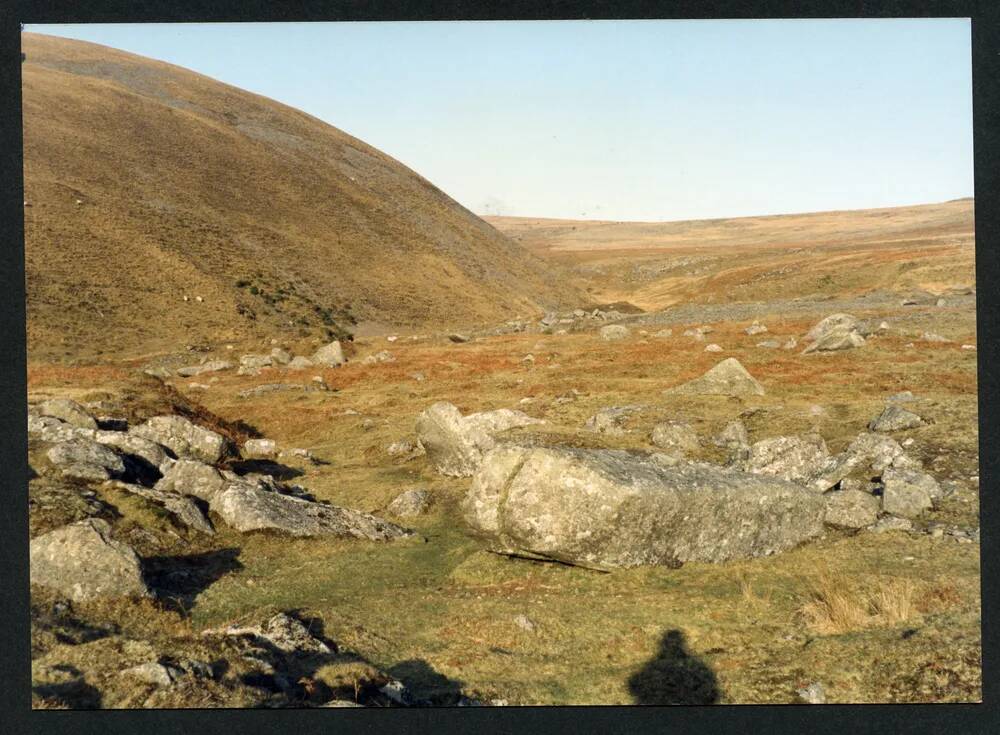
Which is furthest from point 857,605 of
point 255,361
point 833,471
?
point 255,361

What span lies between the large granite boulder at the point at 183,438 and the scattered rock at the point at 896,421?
20.5 metres

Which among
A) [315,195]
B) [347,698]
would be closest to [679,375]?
[347,698]

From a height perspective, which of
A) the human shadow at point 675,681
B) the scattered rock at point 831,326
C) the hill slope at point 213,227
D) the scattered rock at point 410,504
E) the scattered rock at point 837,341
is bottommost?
the human shadow at point 675,681

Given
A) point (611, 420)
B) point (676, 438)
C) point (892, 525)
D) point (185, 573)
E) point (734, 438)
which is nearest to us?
point (185, 573)

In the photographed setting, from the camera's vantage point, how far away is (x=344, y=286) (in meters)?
80.5

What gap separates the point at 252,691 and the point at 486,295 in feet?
286

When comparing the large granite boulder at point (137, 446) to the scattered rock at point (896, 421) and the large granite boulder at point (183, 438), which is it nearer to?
the large granite boulder at point (183, 438)

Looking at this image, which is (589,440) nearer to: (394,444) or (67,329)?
(394,444)

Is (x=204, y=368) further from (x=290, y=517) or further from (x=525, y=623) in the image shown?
(x=525, y=623)

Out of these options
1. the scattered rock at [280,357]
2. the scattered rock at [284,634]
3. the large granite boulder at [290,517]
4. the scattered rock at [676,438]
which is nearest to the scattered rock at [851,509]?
the scattered rock at [676,438]

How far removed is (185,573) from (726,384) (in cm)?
2299

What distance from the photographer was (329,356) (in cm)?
5212

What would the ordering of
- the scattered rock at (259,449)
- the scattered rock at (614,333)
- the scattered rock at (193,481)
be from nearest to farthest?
the scattered rock at (193,481) < the scattered rock at (259,449) < the scattered rock at (614,333)

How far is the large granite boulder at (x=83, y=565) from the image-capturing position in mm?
12484
